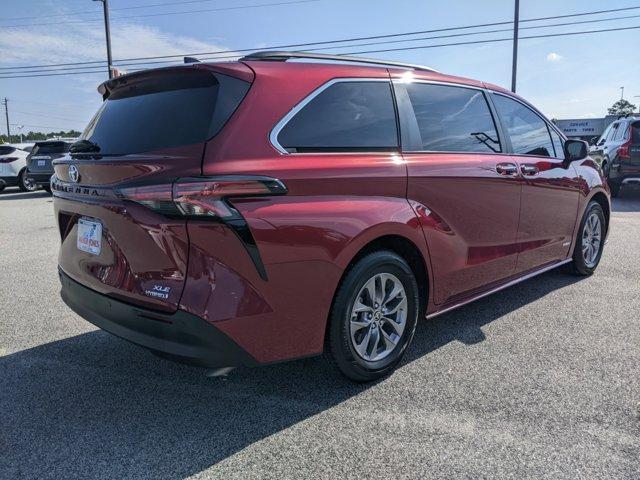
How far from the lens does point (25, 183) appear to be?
50.9ft

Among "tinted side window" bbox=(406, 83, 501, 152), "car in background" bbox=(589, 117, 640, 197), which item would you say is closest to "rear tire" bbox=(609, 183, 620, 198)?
"car in background" bbox=(589, 117, 640, 197)

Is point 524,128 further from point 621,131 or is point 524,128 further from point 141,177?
point 621,131

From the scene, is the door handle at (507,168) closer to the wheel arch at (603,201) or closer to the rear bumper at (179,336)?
the wheel arch at (603,201)

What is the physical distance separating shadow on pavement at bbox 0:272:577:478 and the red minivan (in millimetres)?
372

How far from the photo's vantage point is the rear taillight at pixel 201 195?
2.34 meters

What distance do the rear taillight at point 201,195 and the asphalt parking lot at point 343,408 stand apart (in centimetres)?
114

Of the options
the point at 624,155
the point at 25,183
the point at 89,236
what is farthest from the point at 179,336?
the point at 25,183

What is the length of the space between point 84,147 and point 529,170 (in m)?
3.31

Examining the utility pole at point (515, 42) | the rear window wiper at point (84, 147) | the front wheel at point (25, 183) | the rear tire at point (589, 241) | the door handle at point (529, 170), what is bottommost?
the front wheel at point (25, 183)

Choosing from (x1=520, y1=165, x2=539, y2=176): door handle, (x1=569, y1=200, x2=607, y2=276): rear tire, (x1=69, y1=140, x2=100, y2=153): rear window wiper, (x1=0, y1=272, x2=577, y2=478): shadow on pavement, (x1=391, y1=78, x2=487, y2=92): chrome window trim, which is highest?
A: (x1=391, y1=78, x2=487, y2=92): chrome window trim

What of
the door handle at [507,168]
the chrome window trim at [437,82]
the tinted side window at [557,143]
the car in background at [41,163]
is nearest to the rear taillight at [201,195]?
the chrome window trim at [437,82]

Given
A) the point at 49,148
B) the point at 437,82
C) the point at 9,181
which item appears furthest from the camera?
the point at 9,181

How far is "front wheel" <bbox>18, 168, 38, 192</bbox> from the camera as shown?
599 inches

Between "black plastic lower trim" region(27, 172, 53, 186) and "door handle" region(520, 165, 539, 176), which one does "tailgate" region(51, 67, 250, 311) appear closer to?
"door handle" region(520, 165, 539, 176)
